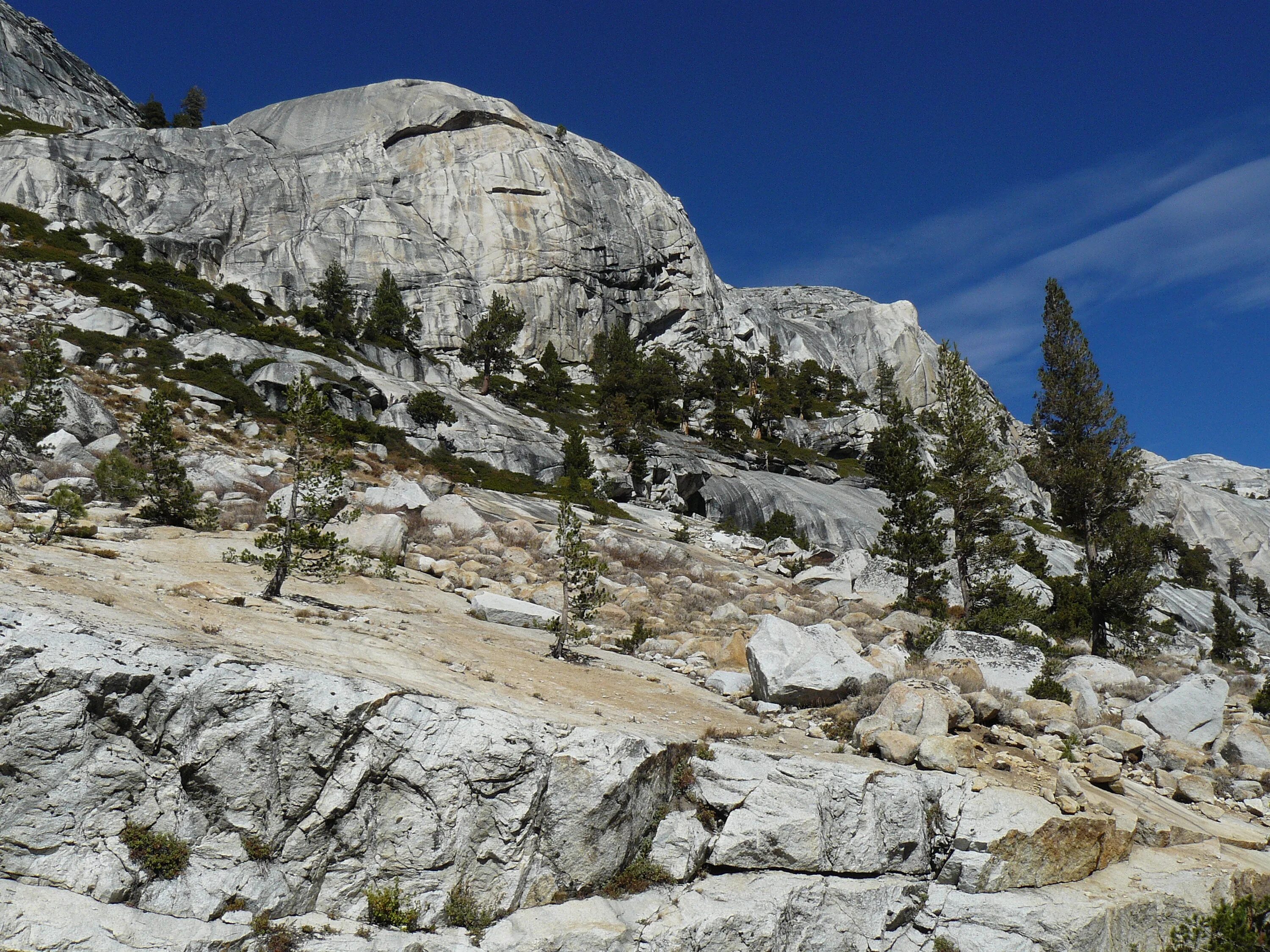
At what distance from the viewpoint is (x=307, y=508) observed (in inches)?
639

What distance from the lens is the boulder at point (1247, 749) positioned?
51.3 ft

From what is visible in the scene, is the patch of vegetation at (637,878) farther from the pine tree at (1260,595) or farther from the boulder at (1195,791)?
the pine tree at (1260,595)

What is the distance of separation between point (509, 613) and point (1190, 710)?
16678mm

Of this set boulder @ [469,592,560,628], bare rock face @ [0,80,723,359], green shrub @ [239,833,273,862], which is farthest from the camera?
bare rock face @ [0,80,723,359]

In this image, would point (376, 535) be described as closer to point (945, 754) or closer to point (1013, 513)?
point (945, 754)

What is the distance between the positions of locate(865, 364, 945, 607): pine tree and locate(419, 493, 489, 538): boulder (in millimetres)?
17985

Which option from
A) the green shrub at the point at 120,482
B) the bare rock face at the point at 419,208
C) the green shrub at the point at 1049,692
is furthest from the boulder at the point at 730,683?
the bare rock face at the point at 419,208

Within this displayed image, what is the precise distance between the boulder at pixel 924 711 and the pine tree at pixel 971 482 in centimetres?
1628

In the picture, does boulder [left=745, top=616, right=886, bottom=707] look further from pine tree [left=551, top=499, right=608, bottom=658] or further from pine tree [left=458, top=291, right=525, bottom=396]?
pine tree [left=458, top=291, right=525, bottom=396]

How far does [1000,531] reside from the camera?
30.4 m

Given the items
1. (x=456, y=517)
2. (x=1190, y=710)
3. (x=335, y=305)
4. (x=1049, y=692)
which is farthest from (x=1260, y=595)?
(x=335, y=305)

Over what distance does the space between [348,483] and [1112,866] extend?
98.8 ft

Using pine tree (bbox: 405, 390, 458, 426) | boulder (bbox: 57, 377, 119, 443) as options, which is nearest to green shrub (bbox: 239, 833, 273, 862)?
boulder (bbox: 57, 377, 119, 443)

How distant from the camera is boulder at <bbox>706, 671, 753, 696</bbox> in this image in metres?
16.6
